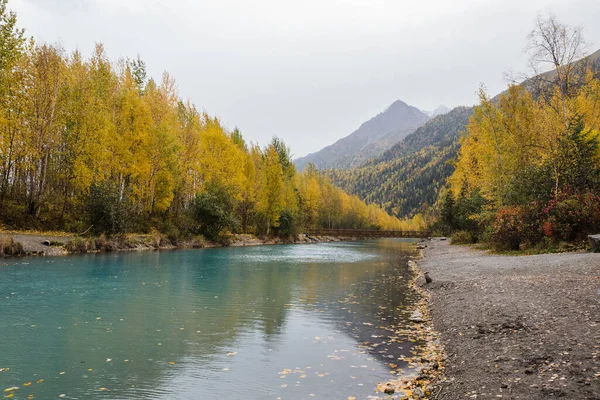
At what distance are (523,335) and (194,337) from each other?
7618mm

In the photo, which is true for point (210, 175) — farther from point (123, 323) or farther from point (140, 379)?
point (140, 379)

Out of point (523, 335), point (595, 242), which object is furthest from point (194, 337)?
point (595, 242)

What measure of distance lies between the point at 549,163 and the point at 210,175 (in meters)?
37.4

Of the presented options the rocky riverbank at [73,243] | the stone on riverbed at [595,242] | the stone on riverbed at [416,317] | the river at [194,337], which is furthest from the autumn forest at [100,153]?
the stone on riverbed at [595,242]

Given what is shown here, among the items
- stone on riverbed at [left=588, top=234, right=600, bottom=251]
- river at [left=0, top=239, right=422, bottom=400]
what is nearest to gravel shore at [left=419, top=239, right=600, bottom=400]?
river at [left=0, top=239, right=422, bottom=400]

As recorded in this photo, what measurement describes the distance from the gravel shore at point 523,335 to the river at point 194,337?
1.41m

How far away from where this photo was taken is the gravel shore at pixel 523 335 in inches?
226

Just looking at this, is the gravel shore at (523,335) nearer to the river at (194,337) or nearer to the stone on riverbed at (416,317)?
the stone on riverbed at (416,317)

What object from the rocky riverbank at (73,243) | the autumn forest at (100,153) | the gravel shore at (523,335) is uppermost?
the autumn forest at (100,153)

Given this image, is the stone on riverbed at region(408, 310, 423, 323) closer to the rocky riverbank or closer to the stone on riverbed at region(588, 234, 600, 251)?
the stone on riverbed at region(588, 234, 600, 251)

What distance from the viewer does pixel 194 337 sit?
9.96 metres

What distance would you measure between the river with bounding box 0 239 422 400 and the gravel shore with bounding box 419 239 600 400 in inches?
55.3

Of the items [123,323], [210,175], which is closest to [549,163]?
[123,323]

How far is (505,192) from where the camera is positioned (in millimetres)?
30656
